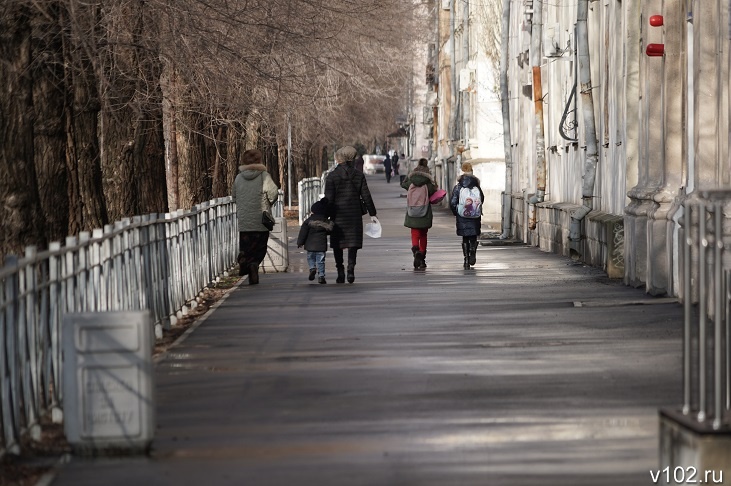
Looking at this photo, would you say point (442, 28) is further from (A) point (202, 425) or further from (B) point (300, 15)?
(A) point (202, 425)

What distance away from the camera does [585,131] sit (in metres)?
25.4

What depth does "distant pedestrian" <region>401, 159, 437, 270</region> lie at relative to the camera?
78.2ft

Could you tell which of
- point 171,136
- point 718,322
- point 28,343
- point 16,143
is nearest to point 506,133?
point 171,136

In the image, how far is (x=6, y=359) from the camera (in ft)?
27.7

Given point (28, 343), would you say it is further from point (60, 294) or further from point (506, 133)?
point (506, 133)

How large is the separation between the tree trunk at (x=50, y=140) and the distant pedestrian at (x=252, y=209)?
21.2ft

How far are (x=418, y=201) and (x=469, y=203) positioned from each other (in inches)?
29.0

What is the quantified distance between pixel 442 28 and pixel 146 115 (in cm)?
4580

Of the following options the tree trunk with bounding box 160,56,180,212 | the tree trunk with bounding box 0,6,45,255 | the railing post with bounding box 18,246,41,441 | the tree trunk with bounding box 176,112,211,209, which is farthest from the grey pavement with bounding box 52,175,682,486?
the tree trunk with bounding box 176,112,211,209

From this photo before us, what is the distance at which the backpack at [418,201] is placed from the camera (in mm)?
23828

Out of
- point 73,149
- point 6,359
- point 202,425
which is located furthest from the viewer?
point 73,149

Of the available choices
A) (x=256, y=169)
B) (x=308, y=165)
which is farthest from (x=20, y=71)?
(x=308, y=165)

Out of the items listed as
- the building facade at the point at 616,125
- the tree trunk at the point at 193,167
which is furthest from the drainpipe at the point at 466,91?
the tree trunk at the point at 193,167

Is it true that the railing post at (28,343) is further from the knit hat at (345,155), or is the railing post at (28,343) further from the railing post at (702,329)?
the knit hat at (345,155)
